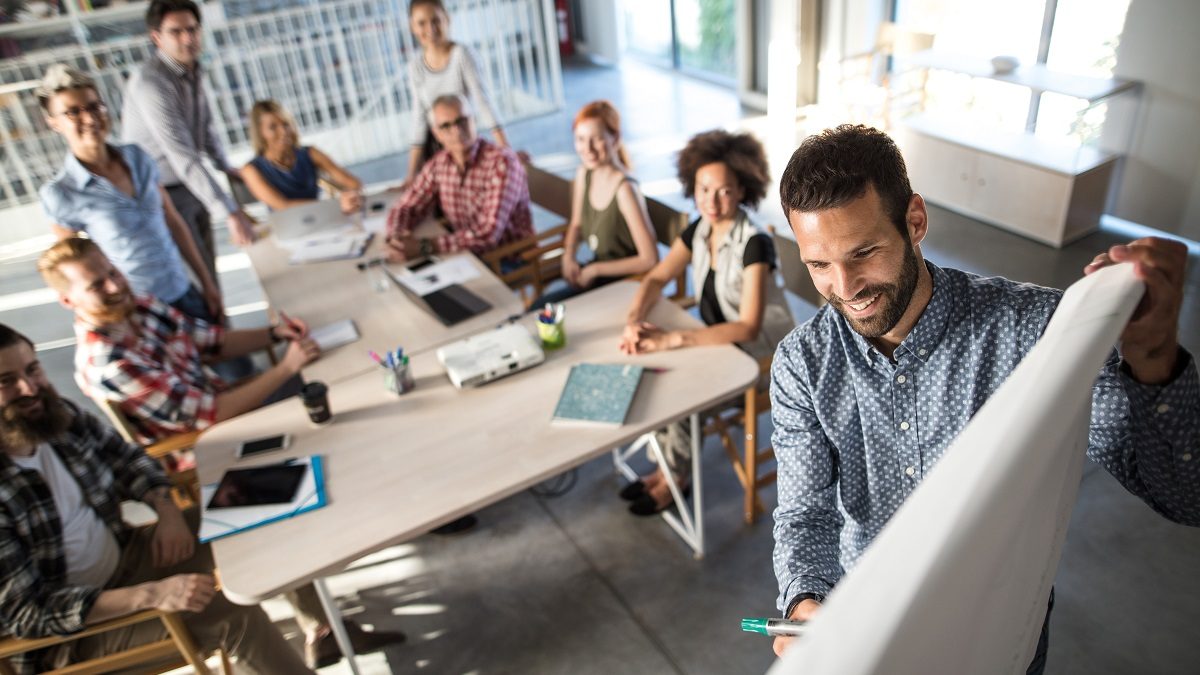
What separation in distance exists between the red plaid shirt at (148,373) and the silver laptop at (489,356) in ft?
2.72

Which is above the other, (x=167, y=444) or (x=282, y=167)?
(x=282, y=167)

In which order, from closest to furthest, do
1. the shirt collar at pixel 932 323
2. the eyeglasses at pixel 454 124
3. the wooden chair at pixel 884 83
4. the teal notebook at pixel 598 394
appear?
the shirt collar at pixel 932 323
the teal notebook at pixel 598 394
the eyeglasses at pixel 454 124
the wooden chair at pixel 884 83

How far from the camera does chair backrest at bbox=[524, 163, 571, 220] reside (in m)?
3.94

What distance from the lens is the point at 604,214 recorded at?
3.46 meters

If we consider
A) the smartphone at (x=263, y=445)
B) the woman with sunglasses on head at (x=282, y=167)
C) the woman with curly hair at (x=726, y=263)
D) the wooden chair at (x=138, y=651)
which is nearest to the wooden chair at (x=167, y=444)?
the smartphone at (x=263, y=445)

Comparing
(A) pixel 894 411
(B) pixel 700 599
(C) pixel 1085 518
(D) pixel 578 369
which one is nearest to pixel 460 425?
(D) pixel 578 369

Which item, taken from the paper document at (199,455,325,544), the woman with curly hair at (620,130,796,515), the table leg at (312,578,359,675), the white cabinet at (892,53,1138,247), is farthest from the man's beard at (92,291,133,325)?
the white cabinet at (892,53,1138,247)

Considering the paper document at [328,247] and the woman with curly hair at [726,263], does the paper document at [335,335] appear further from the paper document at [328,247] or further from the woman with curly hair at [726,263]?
the woman with curly hair at [726,263]

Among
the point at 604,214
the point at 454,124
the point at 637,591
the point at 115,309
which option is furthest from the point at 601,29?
the point at 637,591

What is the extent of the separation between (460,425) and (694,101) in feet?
19.9

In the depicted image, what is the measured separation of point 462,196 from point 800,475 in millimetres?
2669

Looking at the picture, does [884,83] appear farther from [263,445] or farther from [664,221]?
[263,445]

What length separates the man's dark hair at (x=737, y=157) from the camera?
2686 mm

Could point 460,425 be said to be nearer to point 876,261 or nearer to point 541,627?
point 541,627
